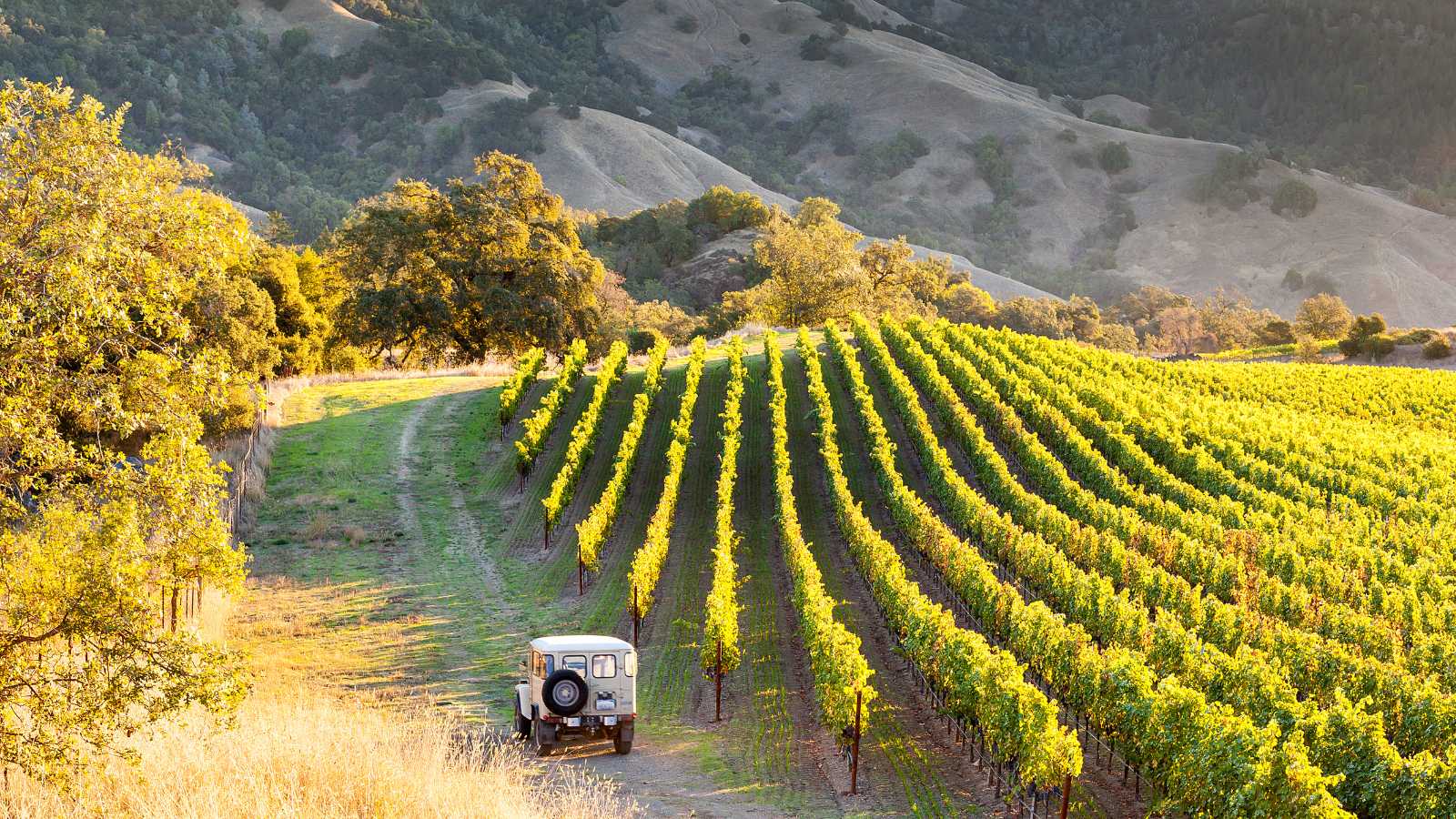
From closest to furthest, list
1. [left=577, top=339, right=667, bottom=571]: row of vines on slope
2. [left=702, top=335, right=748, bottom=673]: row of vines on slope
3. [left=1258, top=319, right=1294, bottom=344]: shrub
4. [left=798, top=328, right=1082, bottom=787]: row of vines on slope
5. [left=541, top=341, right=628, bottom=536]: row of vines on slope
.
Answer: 1. [left=798, top=328, right=1082, bottom=787]: row of vines on slope
2. [left=702, top=335, right=748, bottom=673]: row of vines on slope
3. [left=577, top=339, right=667, bottom=571]: row of vines on slope
4. [left=541, top=341, right=628, bottom=536]: row of vines on slope
5. [left=1258, top=319, right=1294, bottom=344]: shrub

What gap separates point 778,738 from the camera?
77.8ft

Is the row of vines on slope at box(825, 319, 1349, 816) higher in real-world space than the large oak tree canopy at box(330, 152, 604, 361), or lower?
lower

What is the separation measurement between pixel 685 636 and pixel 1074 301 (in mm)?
111229

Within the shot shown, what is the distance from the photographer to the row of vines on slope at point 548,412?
141ft

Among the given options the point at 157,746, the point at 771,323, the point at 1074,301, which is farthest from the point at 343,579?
Answer: the point at 1074,301

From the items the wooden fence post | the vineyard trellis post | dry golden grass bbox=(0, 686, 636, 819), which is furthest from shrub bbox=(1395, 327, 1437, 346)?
dry golden grass bbox=(0, 686, 636, 819)

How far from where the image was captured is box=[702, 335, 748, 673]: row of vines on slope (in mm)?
25578

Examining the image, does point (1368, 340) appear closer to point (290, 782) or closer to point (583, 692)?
point (583, 692)

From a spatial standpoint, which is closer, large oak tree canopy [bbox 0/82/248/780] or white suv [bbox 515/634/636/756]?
large oak tree canopy [bbox 0/82/248/780]

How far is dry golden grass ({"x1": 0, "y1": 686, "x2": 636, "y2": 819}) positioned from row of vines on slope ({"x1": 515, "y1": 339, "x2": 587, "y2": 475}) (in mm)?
24024

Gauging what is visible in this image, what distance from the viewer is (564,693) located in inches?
851

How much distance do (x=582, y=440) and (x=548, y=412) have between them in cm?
370

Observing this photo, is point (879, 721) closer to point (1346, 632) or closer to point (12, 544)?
point (1346, 632)

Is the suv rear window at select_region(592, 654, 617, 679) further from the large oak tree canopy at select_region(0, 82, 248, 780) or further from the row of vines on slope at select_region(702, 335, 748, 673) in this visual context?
the large oak tree canopy at select_region(0, 82, 248, 780)
